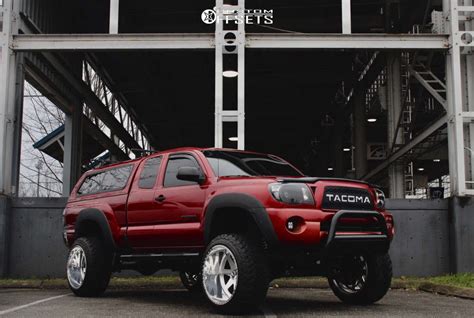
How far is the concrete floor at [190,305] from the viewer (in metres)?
7.18

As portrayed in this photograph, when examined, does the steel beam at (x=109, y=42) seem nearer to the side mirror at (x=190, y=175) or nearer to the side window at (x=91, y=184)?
the side window at (x=91, y=184)

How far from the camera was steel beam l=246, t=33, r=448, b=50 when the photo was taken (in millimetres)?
13211

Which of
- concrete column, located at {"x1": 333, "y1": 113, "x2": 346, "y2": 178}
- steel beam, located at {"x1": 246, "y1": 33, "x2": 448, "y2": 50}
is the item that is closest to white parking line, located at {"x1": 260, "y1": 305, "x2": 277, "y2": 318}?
steel beam, located at {"x1": 246, "y1": 33, "x2": 448, "y2": 50}

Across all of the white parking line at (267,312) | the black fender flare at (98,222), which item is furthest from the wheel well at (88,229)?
the white parking line at (267,312)

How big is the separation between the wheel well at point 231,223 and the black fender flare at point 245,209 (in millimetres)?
62

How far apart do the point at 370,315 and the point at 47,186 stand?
34.4m

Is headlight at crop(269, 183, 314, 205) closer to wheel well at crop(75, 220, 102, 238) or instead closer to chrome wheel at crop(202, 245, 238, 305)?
chrome wheel at crop(202, 245, 238, 305)

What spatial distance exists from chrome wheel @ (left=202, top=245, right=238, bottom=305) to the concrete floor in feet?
0.82

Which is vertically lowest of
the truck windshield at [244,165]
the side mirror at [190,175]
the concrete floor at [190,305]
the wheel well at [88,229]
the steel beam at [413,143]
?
the concrete floor at [190,305]

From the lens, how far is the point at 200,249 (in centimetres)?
768

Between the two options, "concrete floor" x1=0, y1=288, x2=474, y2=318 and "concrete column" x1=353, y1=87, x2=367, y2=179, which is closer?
"concrete floor" x1=0, y1=288, x2=474, y2=318

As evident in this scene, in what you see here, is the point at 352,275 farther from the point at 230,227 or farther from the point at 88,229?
the point at 88,229

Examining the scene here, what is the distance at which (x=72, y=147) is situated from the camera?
2023cm

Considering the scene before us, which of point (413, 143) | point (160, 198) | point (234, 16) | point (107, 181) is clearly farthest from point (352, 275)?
point (413, 143)
